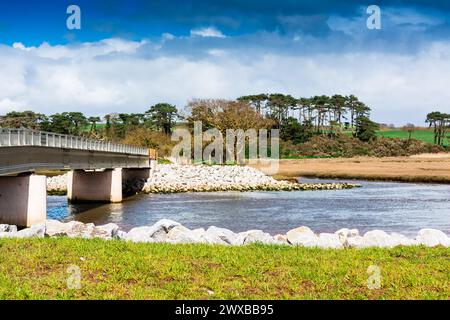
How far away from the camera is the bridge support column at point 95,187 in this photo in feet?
166

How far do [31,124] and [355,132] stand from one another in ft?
286

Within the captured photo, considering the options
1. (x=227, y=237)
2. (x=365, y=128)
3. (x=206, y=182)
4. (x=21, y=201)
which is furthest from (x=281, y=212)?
(x=365, y=128)

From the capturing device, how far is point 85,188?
5138 centimetres

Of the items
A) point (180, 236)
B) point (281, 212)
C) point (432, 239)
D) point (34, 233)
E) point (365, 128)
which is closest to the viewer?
point (180, 236)

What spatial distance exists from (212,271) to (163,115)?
138877 mm

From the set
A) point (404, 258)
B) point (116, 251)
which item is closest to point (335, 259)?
point (404, 258)

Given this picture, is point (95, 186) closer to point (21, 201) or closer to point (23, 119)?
point (21, 201)

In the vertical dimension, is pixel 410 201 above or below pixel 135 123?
below

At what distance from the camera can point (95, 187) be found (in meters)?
51.5

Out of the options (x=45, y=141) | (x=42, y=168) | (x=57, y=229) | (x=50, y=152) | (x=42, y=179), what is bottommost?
(x=57, y=229)

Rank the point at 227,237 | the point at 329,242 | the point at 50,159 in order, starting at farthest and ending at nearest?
the point at 50,159, the point at 227,237, the point at 329,242

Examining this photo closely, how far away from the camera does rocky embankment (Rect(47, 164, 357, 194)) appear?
63.0 m

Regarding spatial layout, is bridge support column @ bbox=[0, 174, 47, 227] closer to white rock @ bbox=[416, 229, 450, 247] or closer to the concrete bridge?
the concrete bridge
